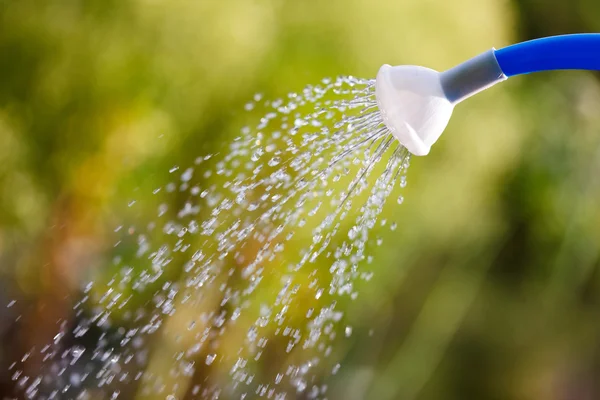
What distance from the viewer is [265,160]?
1.37 m

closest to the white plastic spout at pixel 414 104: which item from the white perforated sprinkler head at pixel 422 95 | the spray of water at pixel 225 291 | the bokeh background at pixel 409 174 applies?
the white perforated sprinkler head at pixel 422 95

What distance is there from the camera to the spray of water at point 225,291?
1.29 metres

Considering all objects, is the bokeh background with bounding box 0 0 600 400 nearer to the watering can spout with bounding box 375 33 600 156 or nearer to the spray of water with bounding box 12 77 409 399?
the spray of water with bounding box 12 77 409 399

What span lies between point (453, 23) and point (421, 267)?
1.91 ft

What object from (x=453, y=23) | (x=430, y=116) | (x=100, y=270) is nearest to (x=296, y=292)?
(x=100, y=270)

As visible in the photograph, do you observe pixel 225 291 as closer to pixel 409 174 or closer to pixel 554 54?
pixel 409 174

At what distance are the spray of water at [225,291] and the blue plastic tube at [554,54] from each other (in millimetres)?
703

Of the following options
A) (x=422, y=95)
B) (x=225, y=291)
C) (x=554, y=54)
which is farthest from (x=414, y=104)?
(x=225, y=291)

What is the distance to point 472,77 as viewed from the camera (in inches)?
22.5

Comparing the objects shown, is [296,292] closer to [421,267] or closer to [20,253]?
[421,267]

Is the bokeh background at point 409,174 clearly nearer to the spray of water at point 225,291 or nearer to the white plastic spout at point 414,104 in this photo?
the spray of water at point 225,291

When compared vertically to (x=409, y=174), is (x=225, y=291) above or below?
below

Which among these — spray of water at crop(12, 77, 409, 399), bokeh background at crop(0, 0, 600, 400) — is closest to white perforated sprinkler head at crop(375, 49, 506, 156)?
spray of water at crop(12, 77, 409, 399)

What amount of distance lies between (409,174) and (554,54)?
0.95 m
